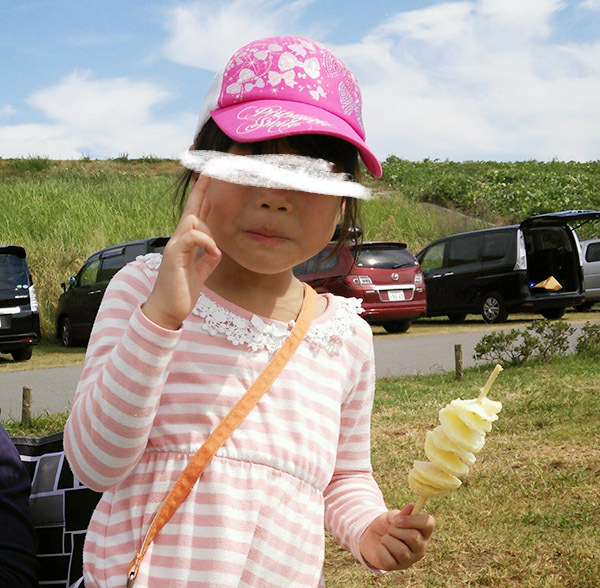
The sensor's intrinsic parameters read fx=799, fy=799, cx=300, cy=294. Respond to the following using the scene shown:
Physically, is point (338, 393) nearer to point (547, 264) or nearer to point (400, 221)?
point (547, 264)

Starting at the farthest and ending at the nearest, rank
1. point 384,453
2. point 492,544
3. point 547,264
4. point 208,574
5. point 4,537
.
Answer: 1. point 547,264
2. point 384,453
3. point 492,544
4. point 4,537
5. point 208,574

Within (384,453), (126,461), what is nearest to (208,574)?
(126,461)

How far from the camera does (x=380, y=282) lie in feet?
42.4

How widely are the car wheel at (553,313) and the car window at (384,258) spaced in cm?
335

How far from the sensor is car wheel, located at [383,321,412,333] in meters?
13.7

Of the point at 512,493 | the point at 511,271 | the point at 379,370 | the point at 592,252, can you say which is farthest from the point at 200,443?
the point at 592,252

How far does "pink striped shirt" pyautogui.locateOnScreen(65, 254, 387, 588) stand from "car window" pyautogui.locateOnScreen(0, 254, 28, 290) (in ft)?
36.7

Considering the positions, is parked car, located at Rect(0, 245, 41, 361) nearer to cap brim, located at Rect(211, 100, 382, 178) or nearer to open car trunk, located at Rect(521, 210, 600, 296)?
open car trunk, located at Rect(521, 210, 600, 296)

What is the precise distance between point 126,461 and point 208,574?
0.24 metres

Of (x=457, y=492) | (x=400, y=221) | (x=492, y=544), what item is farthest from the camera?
(x=400, y=221)

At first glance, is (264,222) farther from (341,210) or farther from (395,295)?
(395,295)

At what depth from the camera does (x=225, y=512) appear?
1347mm

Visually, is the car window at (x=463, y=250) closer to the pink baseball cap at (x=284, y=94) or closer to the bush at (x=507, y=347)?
the bush at (x=507, y=347)

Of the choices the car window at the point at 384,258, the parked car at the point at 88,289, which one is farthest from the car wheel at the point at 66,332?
the car window at the point at 384,258
